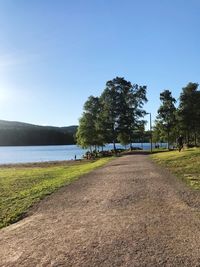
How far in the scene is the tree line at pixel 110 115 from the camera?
7225 cm

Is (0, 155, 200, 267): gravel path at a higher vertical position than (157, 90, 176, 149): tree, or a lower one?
lower

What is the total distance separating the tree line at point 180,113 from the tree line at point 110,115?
5.71 metres

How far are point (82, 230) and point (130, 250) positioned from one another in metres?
1.85

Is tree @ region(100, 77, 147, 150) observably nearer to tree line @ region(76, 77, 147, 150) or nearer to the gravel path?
tree line @ region(76, 77, 147, 150)

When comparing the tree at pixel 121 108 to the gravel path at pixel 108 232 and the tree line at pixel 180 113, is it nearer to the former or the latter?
the tree line at pixel 180 113

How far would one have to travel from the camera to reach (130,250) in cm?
700

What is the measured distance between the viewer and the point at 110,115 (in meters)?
72.8

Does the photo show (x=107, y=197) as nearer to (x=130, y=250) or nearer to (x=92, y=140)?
(x=130, y=250)

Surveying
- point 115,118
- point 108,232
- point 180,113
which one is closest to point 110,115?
point 115,118

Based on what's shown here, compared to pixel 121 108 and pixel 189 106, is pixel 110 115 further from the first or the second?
pixel 189 106

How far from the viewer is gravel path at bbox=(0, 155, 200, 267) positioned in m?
6.67

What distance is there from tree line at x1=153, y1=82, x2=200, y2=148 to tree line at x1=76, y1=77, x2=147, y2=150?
571cm

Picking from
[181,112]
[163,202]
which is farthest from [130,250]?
[181,112]

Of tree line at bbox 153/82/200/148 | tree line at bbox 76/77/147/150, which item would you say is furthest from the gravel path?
tree line at bbox 76/77/147/150
